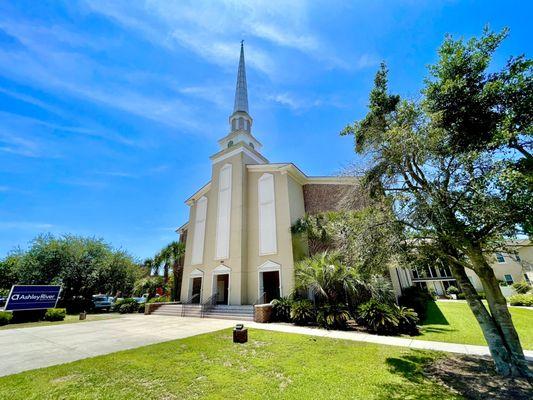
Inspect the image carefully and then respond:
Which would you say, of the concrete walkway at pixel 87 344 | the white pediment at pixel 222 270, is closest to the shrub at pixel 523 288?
the concrete walkway at pixel 87 344

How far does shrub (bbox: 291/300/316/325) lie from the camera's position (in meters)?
12.6

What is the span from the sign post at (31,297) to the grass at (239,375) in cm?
1525

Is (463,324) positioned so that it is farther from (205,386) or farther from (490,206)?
(205,386)

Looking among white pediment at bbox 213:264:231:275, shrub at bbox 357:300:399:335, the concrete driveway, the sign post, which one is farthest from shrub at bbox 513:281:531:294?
the sign post

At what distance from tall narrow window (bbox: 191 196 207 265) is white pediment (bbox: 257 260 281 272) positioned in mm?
6983

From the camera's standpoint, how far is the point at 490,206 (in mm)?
5113

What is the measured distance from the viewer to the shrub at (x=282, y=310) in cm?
1388

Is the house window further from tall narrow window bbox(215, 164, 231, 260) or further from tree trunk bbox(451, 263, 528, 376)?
tall narrow window bbox(215, 164, 231, 260)

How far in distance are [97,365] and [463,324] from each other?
53.1ft

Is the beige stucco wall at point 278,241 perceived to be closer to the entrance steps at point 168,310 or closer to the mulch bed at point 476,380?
the entrance steps at point 168,310

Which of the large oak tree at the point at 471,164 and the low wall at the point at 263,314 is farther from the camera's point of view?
the low wall at the point at 263,314

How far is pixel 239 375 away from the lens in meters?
5.76

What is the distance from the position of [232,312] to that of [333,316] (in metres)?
7.96

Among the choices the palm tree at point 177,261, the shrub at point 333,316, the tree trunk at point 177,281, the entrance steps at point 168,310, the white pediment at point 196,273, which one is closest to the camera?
the shrub at point 333,316
